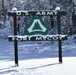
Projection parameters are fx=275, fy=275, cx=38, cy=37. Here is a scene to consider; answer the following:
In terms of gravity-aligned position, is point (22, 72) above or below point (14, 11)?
below

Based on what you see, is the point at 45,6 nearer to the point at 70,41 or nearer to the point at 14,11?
the point at 70,41

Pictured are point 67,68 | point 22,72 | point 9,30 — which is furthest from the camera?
point 9,30

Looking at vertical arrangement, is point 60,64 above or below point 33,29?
below

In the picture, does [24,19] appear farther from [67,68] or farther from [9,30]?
[67,68]

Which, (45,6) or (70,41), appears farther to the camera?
(45,6)

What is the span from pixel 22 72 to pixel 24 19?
2055 cm

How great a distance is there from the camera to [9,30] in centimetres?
3170

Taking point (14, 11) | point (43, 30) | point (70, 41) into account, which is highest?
point (14, 11)

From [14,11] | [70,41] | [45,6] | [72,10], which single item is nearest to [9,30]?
[45,6]

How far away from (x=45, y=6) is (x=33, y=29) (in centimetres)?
1801

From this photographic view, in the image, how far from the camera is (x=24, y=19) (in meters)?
28.3

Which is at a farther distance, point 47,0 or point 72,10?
point 47,0

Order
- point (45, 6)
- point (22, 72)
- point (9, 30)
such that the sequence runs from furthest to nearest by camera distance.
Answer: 1. point (9, 30)
2. point (45, 6)
3. point (22, 72)

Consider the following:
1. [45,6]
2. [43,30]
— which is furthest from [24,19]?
[43,30]
